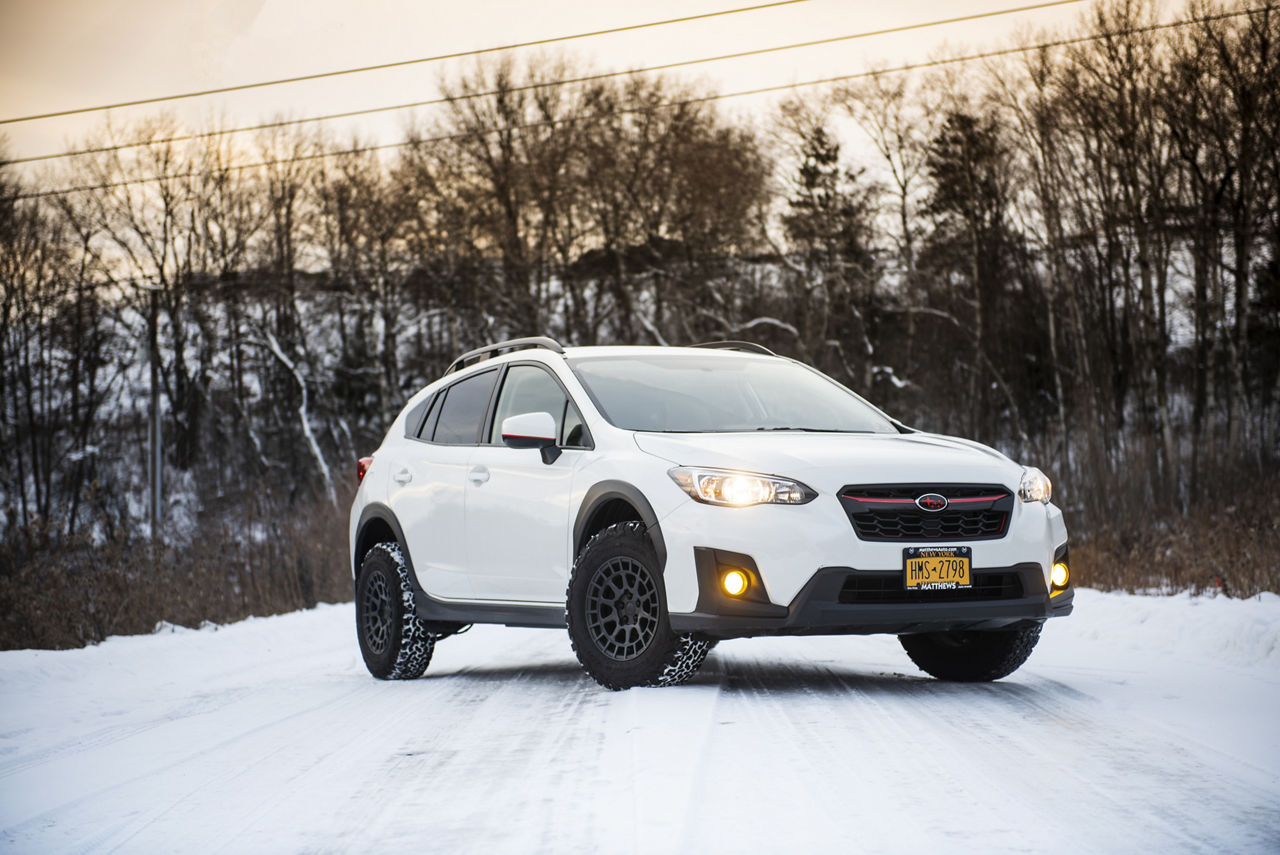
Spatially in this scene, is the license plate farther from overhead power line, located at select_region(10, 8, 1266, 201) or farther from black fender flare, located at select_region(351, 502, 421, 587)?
overhead power line, located at select_region(10, 8, 1266, 201)

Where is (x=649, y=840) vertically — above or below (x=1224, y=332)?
below

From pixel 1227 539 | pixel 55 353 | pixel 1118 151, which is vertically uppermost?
pixel 1118 151

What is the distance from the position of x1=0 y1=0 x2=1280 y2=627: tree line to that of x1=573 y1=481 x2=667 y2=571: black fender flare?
31687 millimetres

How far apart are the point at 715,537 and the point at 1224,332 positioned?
36813 mm

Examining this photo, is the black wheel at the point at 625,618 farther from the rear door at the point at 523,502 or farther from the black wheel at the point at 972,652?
the black wheel at the point at 972,652

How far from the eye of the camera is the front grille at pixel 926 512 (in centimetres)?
681

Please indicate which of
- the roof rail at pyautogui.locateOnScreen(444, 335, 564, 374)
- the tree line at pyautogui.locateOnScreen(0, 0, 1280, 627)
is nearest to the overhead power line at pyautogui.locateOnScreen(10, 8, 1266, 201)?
the tree line at pyautogui.locateOnScreen(0, 0, 1280, 627)

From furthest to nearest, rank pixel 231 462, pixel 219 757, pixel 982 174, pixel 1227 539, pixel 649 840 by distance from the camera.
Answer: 1. pixel 231 462
2. pixel 982 174
3. pixel 1227 539
4. pixel 219 757
5. pixel 649 840

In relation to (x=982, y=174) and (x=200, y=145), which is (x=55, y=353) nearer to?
(x=200, y=145)

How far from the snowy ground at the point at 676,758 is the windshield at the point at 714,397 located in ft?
4.74

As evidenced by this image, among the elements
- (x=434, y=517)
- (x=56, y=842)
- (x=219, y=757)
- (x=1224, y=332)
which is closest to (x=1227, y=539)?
(x=434, y=517)

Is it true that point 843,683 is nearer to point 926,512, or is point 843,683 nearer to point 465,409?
point 926,512

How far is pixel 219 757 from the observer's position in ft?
20.4

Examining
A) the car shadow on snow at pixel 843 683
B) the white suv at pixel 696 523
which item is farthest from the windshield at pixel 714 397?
the car shadow on snow at pixel 843 683
